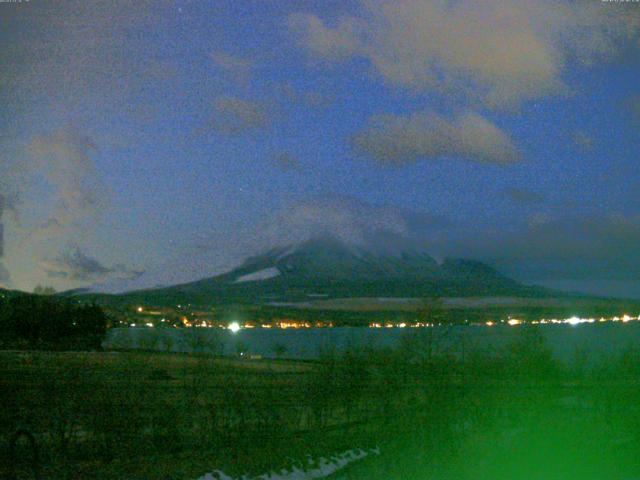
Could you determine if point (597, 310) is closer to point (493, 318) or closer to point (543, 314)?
point (543, 314)

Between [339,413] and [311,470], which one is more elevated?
[339,413]

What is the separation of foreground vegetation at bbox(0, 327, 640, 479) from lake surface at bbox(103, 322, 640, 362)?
589 mm

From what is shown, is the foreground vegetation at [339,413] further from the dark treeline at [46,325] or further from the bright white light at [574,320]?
the bright white light at [574,320]

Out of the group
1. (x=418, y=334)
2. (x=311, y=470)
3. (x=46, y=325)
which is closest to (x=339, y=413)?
(x=418, y=334)

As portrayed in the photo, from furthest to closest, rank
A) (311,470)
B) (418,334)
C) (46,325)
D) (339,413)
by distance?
(46,325) → (418,334) → (339,413) → (311,470)

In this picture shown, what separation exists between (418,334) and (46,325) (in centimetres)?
1736

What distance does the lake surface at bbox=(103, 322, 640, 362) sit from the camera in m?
24.2

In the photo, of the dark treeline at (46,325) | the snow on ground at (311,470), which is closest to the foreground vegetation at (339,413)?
the snow on ground at (311,470)

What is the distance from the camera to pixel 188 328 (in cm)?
3306

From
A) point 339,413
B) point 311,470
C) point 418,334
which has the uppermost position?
point 418,334

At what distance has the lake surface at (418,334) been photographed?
24.2m

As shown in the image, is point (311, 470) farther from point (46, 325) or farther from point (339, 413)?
point (46, 325)

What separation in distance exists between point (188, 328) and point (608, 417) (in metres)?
17.1

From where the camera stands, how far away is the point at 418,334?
2459 centimetres
